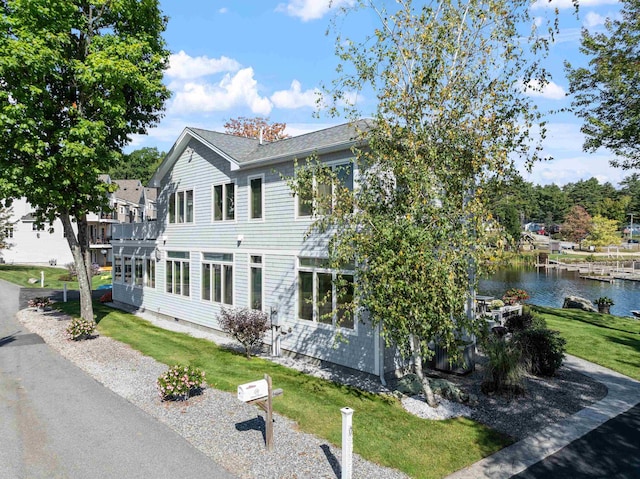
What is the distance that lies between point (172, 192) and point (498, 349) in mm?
15191

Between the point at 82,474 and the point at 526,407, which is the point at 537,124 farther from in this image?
the point at 82,474

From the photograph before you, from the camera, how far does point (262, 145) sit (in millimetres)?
16750

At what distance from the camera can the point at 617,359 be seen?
1284cm

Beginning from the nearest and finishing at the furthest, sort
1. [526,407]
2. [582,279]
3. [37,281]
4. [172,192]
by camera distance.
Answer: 1. [526,407]
2. [172,192]
3. [37,281]
4. [582,279]

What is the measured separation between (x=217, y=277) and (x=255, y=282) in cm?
255

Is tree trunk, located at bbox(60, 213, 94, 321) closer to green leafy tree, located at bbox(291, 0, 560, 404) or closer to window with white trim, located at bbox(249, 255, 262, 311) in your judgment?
window with white trim, located at bbox(249, 255, 262, 311)

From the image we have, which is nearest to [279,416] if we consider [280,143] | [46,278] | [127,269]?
[280,143]

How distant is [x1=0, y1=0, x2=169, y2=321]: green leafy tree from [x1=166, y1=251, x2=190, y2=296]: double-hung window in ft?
11.3

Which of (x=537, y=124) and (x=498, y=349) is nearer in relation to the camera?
(x=537, y=124)

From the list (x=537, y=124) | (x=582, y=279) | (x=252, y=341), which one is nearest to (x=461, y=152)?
(x=537, y=124)

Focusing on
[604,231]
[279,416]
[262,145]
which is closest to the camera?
[279,416]

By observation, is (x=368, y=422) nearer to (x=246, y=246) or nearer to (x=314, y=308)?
(x=314, y=308)

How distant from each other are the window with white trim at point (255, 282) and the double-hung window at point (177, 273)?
4.70 meters

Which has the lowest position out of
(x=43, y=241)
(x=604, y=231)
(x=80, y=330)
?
(x=80, y=330)
